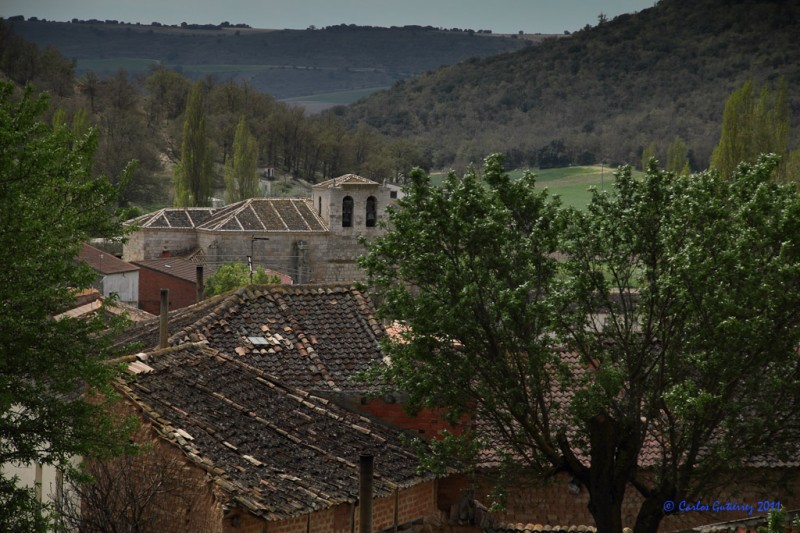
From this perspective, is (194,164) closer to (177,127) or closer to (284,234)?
(284,234)

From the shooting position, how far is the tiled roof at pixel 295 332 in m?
18.7

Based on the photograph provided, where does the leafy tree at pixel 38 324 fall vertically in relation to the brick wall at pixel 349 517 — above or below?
above

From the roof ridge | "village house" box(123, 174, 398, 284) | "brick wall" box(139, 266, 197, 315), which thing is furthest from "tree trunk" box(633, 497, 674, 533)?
"village house" box(123, 174, 398, 284)

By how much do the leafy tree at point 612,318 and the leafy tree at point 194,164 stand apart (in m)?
62.1

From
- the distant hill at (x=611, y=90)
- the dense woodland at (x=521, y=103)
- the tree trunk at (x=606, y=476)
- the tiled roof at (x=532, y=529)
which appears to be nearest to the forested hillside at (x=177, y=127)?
the dense woodland at (x=521, y=103)

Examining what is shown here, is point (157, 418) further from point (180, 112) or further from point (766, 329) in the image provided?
point (180, 112)

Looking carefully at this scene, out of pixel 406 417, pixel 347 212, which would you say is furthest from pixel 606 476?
pixel 347 212

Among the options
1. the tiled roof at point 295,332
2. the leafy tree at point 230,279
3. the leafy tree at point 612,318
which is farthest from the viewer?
the leafy tree at point 230,279

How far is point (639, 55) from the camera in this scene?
615 feet

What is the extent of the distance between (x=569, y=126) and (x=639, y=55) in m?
21.1

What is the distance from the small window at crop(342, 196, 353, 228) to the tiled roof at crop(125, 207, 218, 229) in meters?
5.97

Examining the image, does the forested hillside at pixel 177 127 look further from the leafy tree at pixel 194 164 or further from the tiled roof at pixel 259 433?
the tiled roof at pixel 259 433

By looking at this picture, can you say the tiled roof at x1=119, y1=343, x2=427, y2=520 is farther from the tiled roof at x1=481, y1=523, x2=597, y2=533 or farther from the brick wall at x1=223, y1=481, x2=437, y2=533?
the tiled roof at x1=481, y1=523, x2=597, y2=533

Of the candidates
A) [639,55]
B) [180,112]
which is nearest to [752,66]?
[639,55]
